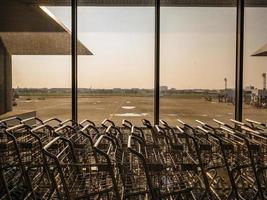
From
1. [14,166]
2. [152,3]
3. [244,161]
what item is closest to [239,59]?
[152,3]

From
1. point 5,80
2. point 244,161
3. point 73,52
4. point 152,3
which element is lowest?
point 244,161

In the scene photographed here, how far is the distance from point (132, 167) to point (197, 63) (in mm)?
3033

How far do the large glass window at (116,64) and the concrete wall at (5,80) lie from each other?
0.95 metres

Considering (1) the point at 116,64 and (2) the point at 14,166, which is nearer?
(2) the point at 14,166

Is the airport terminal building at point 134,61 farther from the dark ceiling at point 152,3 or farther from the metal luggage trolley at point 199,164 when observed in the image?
the metal luggage trolley at point 199,164

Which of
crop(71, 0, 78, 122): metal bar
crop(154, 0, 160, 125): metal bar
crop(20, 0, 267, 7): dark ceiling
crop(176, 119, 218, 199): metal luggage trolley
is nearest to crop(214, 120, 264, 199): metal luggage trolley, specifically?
crop(176, 119, 218, 199): metal luggage trolley

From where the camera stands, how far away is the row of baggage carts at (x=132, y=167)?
6.94 feet

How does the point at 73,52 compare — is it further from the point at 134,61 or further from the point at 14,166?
the point at 14,166

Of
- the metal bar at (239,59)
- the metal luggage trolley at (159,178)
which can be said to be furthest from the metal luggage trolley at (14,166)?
the metal bar at (239,59)

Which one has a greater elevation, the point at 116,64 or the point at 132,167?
the point at 116,64

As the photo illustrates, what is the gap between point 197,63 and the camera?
5.11 metres

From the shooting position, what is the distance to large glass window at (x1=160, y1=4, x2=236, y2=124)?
195 inches

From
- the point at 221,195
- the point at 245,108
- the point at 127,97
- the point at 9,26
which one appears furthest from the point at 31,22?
the point at 221,195

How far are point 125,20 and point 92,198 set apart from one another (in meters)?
3.32
